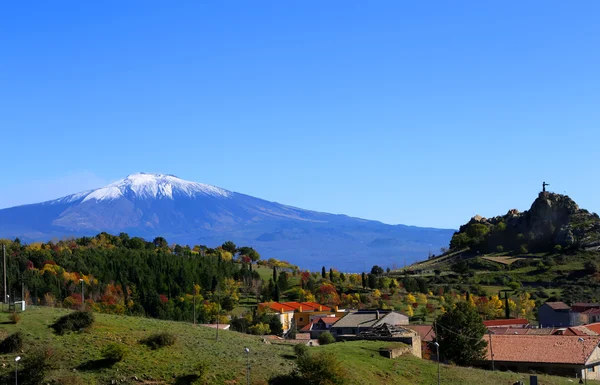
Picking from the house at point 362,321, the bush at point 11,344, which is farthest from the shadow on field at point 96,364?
the house at point 362,321

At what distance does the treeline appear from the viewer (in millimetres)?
121625

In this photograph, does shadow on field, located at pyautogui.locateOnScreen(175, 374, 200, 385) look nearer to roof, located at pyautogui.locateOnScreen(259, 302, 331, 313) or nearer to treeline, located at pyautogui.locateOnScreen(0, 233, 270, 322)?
treeline, located at pyautogui.locateOnScreen(0, 233, 270, 322)

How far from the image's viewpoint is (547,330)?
92750 mm

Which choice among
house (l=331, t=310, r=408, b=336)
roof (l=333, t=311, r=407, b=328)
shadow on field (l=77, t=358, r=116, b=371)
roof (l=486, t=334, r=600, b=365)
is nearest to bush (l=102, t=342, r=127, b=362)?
shadow on field (l=77, t=358, r=116, b=371)

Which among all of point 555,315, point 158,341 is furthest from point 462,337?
point 555,315

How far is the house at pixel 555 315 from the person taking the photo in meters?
125

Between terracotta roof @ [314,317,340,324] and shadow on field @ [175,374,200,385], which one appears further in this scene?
terracotta roof @ [314,317,340,324]

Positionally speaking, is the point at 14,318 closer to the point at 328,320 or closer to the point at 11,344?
the point at 11,344

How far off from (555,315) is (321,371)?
87.3 meters

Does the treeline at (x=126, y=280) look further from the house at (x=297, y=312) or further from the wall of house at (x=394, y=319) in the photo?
the wall of house at (x=394, y=319)

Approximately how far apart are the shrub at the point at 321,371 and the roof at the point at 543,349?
29.7m

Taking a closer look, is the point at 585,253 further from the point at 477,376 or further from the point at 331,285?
the point at 477,376

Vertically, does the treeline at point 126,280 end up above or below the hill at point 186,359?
above

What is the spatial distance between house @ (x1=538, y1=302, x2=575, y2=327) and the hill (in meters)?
62.1
